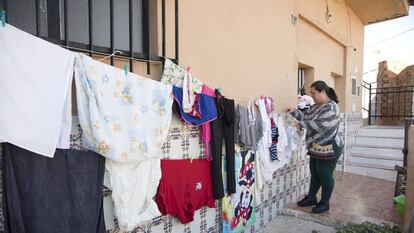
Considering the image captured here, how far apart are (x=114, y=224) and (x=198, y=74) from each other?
137cm

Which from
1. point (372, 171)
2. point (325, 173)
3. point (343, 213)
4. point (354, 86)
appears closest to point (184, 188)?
point (325, 173)

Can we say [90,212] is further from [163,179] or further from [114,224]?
[163,179]

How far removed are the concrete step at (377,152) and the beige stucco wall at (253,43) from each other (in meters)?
2.20

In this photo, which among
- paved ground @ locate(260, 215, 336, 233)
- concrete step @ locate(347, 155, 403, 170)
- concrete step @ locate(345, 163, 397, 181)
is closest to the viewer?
paved ground @ locate(260, 215, 336, 233)

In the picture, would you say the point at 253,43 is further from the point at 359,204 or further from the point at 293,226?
the point at 359,204

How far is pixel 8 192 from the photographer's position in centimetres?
136

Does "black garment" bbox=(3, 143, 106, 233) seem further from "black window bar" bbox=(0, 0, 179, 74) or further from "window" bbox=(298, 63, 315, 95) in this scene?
"window" bbox=(298, 63, 315, 95)

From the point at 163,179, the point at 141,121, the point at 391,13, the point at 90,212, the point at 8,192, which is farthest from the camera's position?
the point at 391,13

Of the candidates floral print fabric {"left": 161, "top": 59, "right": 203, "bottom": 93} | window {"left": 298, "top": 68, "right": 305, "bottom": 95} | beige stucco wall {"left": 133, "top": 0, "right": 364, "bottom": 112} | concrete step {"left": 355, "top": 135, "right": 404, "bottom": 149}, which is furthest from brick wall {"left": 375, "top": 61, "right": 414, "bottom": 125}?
floral print fabric {"left": 161, "top": 59, "right": 203, "bottom": 93}

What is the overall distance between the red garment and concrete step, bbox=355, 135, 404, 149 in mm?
5351

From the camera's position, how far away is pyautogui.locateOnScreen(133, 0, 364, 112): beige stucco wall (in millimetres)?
2443

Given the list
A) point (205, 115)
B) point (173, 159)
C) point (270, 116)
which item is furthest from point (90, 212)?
point (270, 116)

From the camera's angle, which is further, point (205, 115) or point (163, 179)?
point (205, 115)

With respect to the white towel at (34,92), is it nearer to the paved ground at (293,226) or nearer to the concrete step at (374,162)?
the paved ground at (293,226)
